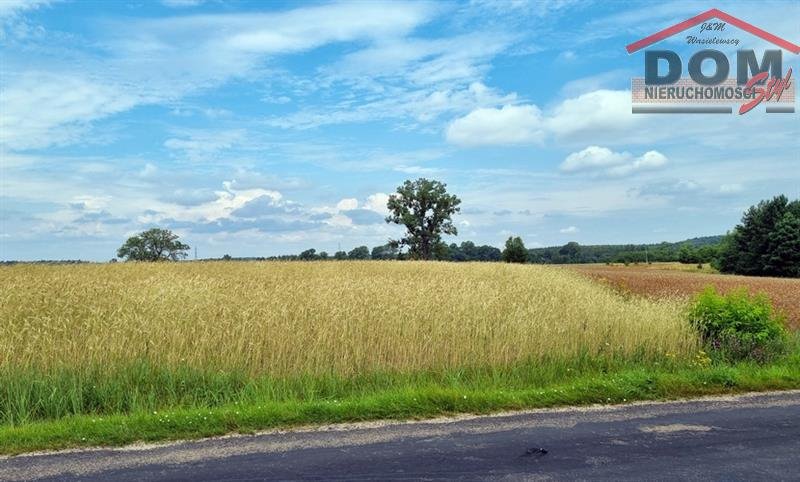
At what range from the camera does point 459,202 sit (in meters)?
83.2

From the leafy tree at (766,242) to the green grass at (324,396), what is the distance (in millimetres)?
74434

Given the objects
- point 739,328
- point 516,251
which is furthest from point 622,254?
point 739,328

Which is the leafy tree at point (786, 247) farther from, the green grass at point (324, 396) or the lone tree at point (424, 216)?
the green grass at point (324, 396)

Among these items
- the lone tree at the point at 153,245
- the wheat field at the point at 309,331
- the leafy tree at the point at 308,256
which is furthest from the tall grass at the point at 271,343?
the lone tree at the point at 153,245

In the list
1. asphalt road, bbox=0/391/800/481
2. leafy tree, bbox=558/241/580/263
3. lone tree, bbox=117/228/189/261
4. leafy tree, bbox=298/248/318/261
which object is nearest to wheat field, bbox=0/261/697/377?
asphalt road, bbox=0/391/800/481

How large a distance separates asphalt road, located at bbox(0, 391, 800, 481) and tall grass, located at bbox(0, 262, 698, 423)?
1.88 metres

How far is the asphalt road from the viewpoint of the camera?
532 centimetres

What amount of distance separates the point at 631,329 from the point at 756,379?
2.43 meters

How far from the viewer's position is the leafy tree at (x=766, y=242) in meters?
71.1

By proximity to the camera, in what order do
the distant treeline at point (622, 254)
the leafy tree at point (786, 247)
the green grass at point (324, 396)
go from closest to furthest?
the green grass at point (324, 396)
the leafy tree at point (786, 247)
the distant treeline at point (622, 254)

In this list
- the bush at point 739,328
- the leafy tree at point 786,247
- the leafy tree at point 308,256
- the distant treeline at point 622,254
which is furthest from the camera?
the distant treeline at point 622,254

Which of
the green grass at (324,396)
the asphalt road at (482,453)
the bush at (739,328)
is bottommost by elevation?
the asphalt road at (482,453)

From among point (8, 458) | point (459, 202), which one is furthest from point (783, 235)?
point (8, 458)

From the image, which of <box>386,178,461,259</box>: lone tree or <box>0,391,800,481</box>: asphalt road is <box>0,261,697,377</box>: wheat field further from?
<box>386,178,461,259</box>: lone tree
